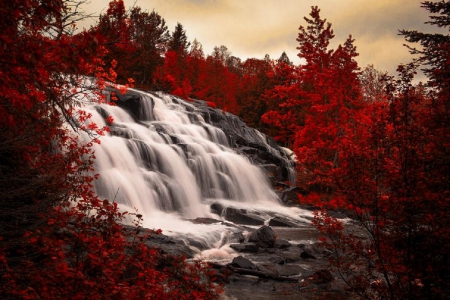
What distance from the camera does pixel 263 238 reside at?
1344 centimetres

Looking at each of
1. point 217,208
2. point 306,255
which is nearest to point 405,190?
point 306,255

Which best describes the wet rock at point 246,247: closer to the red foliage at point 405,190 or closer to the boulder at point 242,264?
the boulder at point 242,264

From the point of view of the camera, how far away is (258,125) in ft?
147

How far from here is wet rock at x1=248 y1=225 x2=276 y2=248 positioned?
13230mm

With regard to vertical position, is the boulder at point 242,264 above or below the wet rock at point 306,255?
below

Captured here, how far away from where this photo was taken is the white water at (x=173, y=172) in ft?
52.6

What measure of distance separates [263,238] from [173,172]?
856cm

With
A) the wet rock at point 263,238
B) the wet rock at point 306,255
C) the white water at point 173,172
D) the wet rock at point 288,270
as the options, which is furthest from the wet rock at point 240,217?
the wet rock at point 288,270

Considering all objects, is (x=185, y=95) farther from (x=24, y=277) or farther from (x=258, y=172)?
(x=24, y=277)

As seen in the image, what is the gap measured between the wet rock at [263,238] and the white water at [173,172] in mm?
1328

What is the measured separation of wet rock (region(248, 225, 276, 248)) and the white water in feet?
4.36

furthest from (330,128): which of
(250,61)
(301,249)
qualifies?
(250,61)

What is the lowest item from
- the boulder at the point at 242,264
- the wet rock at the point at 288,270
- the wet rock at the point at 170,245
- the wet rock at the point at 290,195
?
the wet rock at the point at 288,270

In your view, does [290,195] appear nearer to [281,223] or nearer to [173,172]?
[281,223]
